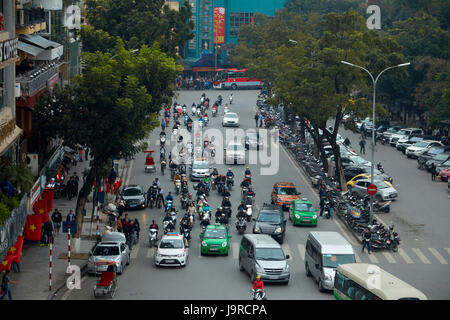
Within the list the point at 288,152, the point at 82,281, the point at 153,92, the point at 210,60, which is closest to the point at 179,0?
the point at 210,60

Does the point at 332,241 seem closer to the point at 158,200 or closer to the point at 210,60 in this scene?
the point at 158,200

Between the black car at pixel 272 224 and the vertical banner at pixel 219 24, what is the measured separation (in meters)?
82.5

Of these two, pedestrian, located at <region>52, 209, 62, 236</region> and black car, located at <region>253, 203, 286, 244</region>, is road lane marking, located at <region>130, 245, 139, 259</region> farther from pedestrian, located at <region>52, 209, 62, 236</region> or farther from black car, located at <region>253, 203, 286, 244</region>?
black car, located at <region>253, 203, 286, 244</region>

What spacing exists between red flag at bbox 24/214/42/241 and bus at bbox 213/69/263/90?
251 feet

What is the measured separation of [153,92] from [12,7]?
9831 mm

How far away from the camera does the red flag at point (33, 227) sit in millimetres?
38062

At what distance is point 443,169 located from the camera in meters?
60.3

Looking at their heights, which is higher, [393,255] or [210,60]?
[210,60]

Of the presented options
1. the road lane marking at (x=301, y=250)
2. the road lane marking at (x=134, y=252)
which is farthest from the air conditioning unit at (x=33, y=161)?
the road lane marking at (x=301, y=250)

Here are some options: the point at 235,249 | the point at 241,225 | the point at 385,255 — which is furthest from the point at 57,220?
the point at 385,255

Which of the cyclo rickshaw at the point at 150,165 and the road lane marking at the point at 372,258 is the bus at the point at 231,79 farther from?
Answer: the road lane marking at the point at 372,258

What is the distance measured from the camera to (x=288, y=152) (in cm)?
6888

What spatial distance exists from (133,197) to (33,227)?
39.9ft

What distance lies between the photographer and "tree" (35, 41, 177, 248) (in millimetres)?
38188
